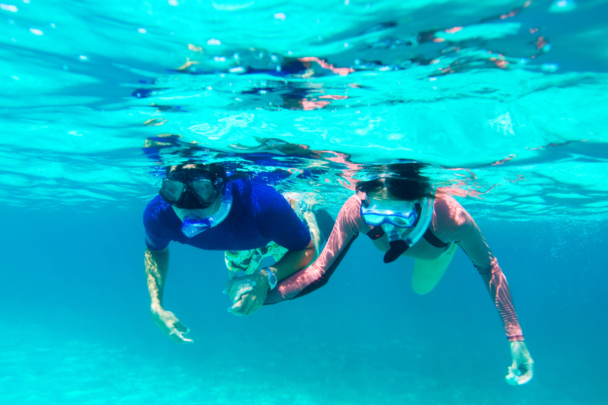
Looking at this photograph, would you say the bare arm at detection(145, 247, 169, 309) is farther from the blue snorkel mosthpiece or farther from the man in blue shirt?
the blue snorkel mosthpiece

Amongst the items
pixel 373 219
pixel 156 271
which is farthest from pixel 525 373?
pixel 156 271

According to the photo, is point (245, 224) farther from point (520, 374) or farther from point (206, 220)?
point (520, 374)

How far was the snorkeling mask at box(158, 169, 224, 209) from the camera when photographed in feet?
14.6

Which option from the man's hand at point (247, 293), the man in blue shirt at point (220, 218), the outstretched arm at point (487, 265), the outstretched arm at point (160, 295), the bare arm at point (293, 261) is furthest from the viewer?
the outstretched arm at point (487, 265)

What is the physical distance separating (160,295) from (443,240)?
4.43m

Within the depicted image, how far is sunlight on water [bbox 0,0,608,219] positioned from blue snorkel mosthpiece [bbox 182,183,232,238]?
6.37 ft

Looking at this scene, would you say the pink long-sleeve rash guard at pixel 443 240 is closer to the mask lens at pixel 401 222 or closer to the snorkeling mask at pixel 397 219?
the snorkeling mask at pixel 397 219

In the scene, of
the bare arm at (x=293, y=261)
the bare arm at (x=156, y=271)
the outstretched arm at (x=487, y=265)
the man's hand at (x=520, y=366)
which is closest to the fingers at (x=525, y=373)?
the man's hand at (x=520, y=366)

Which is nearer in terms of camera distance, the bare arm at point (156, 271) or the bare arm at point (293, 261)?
the bare arm at point (293, 261)

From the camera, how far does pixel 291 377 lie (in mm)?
19656

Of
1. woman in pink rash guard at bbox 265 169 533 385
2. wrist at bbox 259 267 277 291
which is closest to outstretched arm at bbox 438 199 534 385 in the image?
woman in pink rash guard at bbox 265 169 533 385

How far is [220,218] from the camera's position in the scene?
14.9 ft

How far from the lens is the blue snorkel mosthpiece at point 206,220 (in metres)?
4.45

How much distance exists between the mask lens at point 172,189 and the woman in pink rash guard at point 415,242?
6.01 feet
